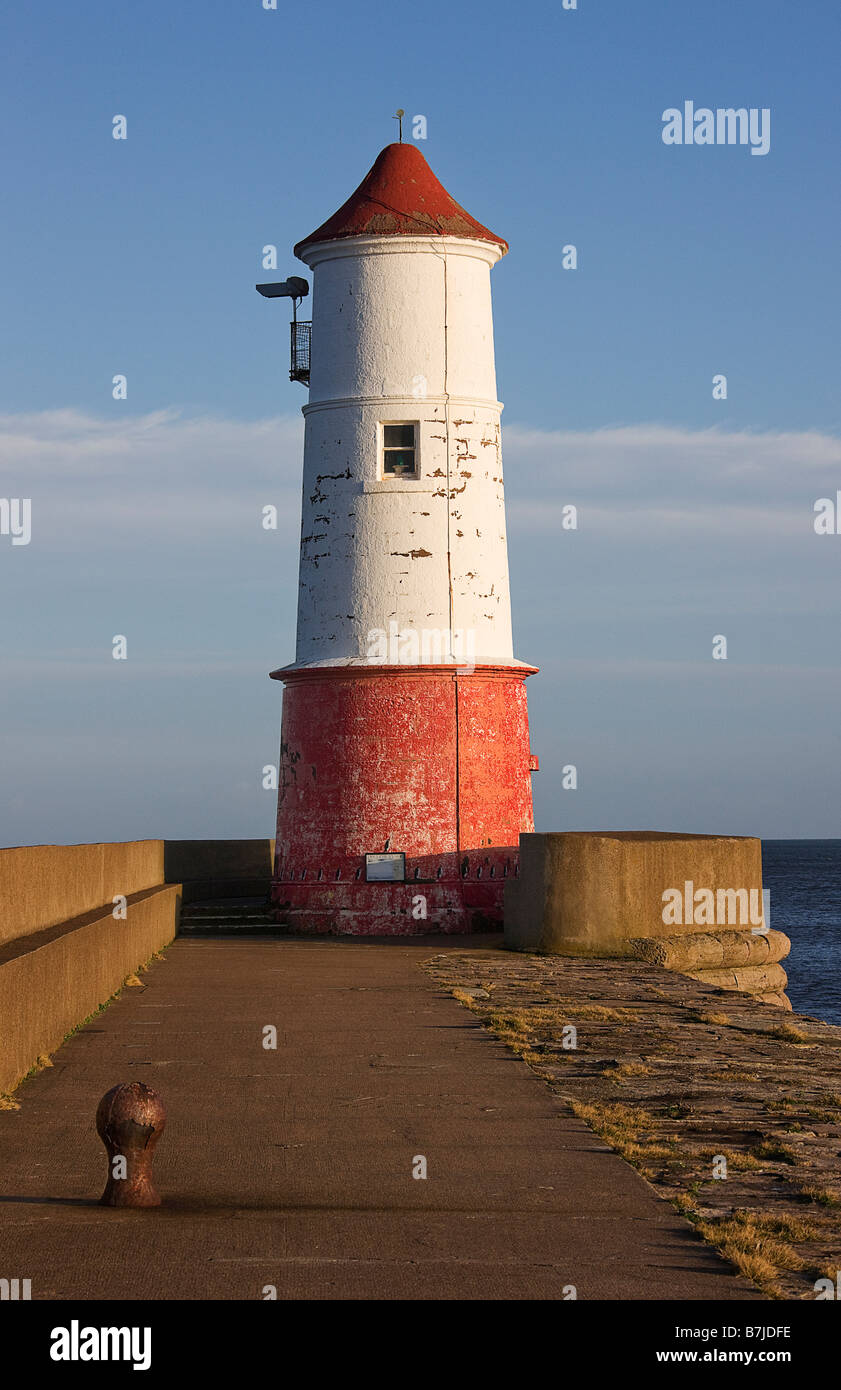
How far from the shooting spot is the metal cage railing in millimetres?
25188

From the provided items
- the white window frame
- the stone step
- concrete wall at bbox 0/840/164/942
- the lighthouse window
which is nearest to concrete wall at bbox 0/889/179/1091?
concrete wall at bbox 0/840/164/942

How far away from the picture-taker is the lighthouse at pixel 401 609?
23.1 meters

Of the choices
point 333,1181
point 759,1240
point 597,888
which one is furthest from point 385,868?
point 759,1240

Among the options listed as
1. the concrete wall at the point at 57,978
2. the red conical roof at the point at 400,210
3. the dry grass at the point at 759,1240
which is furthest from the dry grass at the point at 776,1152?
the red conical roof at the point at 400,210

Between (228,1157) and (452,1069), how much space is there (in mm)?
2943

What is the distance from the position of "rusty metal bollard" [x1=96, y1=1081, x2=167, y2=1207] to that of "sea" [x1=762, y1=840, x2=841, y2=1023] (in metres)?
24.3

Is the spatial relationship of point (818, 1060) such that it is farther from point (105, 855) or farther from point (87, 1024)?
point (105, 855)

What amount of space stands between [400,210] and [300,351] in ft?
8.62

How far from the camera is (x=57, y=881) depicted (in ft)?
48.1

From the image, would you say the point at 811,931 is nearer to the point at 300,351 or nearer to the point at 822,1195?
the point at 300,351

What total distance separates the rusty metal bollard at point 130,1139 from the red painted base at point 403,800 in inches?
607

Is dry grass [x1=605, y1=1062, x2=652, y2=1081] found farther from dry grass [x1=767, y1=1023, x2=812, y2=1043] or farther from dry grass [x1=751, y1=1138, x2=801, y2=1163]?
dry grass [x1=751, y1=1138, x2=801, y2=1163]

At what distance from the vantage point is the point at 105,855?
61.1 feet
